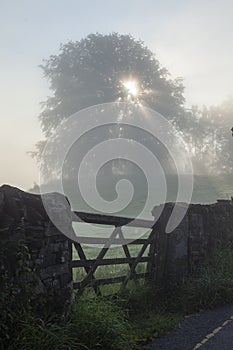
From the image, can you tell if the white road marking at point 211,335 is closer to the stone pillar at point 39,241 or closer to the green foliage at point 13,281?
the stone pillar at point 39,241

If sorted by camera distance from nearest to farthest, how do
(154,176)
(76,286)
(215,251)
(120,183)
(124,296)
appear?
(76,286) < (124,296) < (215,251) < (120,183) < (154,176)

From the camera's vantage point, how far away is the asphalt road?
5314mm

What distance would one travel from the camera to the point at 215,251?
29.1 feet

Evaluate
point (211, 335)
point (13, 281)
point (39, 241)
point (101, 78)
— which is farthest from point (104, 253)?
point (101, 78)

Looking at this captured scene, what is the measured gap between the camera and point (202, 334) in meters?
5.82

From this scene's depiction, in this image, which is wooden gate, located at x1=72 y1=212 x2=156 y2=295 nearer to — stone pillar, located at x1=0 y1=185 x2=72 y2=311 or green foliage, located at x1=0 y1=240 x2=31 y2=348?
stone pillar, located at x1=0 y1=185 x2=72 y2=311

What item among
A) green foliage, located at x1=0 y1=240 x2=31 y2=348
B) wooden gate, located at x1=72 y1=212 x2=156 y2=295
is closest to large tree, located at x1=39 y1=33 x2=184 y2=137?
wooden gate, located at x1=72 y1=212 x2=156 y2=295

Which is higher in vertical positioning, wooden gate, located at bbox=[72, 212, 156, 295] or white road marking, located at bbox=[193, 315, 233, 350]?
wooden gate, located at bbox=[72, 212, 156, 295]

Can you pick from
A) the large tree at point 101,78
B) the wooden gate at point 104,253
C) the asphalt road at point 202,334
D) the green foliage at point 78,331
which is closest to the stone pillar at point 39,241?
the green foliage at point 78,331

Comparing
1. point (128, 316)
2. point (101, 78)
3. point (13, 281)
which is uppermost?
point (101, 78)

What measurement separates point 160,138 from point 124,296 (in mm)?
30995

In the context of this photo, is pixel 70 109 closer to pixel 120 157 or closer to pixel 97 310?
pixel 120 157

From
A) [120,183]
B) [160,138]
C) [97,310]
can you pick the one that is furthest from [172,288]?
[160,138]

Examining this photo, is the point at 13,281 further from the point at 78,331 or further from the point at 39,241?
the point at 78,331
